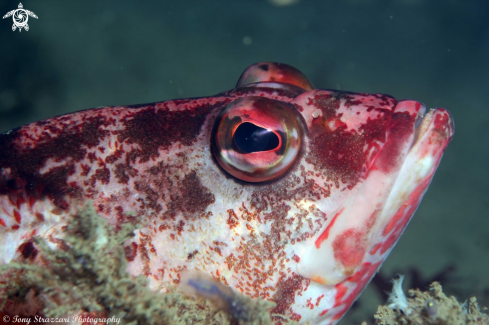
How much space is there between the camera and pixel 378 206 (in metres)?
1.53

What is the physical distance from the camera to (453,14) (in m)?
6.60

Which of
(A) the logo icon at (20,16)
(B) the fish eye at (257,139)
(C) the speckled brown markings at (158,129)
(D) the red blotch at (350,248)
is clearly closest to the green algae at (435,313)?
(D) the red blotch at (350,248)

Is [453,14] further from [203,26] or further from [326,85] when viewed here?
[203,26]

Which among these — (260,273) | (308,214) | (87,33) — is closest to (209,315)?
(260,273)

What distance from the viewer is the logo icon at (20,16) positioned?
804cm

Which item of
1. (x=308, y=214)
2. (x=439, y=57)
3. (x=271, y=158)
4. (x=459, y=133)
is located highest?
(x=439, y=57)

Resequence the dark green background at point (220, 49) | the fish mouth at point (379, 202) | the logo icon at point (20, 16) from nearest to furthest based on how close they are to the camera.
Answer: the fish mouth at point (379, 202) < the dark green background at point (220, 49) < the logo icon at point (20, 16)

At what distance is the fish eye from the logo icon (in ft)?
31.7

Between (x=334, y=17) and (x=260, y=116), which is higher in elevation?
(x=334, y=17)

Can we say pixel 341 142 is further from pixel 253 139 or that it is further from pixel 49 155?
pixel 49 155

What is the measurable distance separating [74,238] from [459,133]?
22.5 ft

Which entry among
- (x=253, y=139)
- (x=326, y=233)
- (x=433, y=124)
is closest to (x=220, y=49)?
(x=253, y=139)

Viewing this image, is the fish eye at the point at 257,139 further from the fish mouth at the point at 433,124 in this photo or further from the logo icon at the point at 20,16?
the logo icon at the point at 20,16

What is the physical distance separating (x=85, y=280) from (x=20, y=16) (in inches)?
418
